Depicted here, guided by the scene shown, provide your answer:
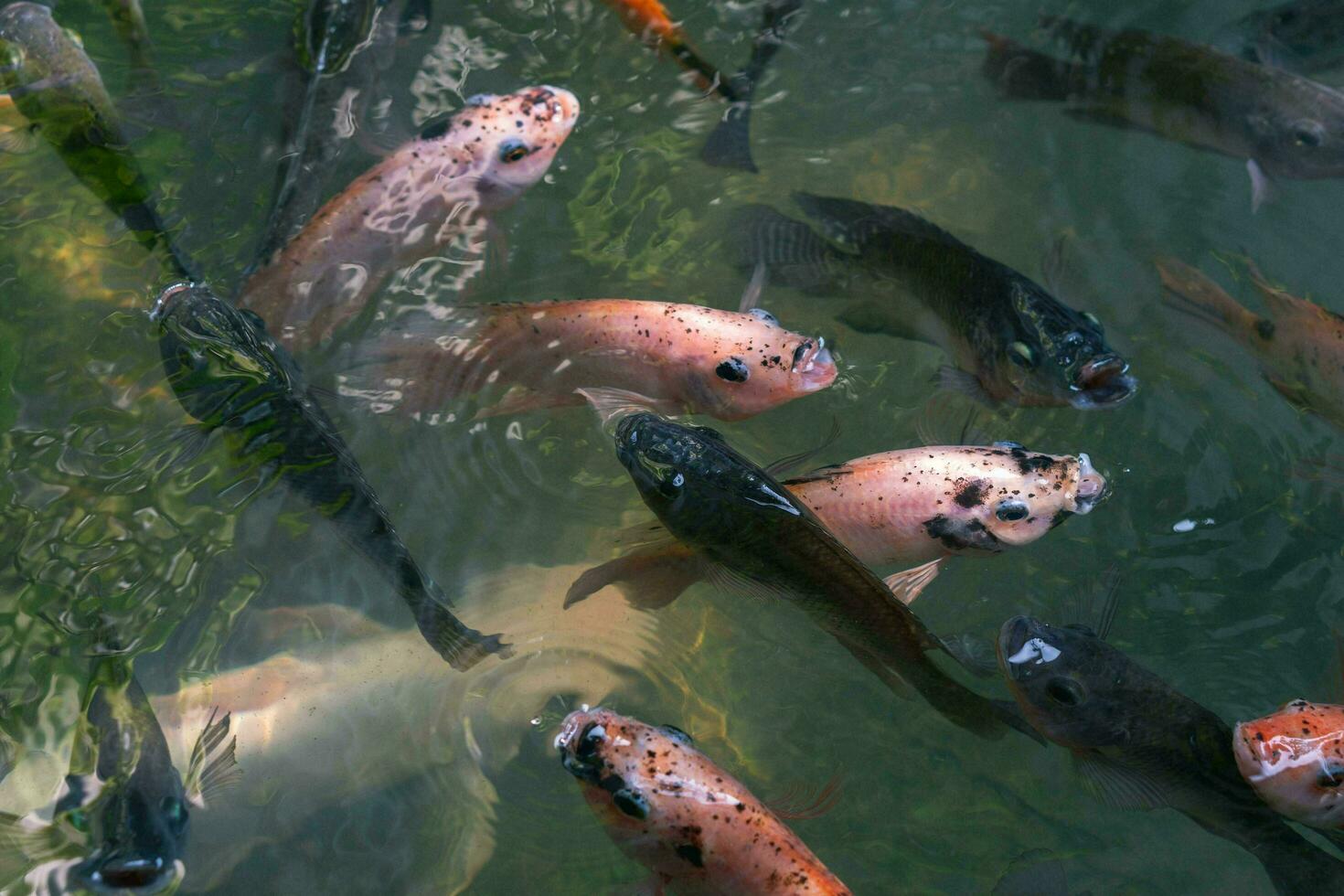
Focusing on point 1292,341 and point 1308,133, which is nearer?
point 1292,341

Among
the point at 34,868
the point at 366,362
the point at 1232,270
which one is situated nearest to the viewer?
the point at 34,868

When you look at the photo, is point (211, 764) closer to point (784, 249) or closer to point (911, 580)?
point (911, 580)

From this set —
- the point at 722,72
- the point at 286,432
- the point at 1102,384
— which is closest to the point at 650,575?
the point at 286,432

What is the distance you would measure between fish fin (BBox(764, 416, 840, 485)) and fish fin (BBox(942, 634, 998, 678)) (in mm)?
848

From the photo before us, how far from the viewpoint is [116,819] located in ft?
11.2

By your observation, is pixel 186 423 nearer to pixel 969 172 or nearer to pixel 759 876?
pixel 759 876

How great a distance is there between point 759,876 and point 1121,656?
57.0 inches

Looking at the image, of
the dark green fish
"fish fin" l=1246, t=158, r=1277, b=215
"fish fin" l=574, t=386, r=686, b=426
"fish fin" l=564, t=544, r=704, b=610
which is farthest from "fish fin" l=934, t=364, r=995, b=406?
"fish fin" l=1246, t=158, r=1277, b=215

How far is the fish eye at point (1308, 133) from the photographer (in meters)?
4.80

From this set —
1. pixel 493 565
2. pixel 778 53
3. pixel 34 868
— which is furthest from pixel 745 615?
pixel 778 53

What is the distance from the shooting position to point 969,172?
5.16m

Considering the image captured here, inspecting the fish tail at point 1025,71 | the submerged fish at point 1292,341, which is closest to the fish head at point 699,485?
the submerged fish at point 1292,341

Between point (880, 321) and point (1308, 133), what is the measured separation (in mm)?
2301

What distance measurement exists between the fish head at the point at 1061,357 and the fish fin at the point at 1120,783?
1288mm
